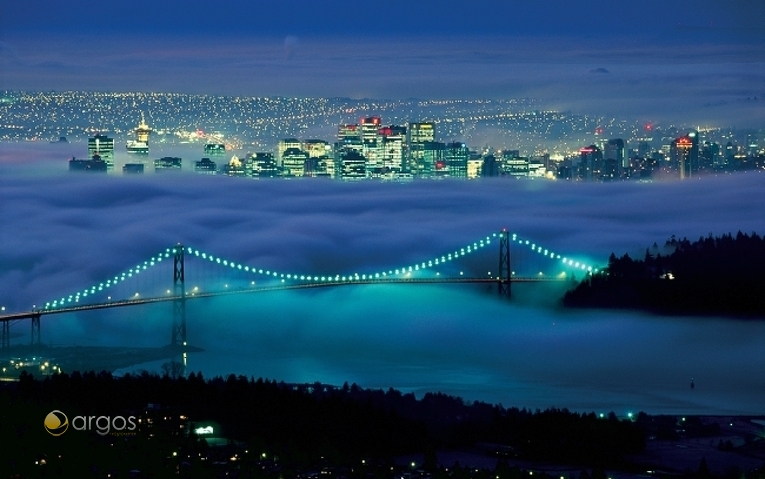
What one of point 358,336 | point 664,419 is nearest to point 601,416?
point 664,419

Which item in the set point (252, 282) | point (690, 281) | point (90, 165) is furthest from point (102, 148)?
point (690, 281)

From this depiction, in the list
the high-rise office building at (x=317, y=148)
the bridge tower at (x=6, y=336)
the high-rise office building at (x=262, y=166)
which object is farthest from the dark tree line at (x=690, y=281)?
the high-rise office building at (x=317, y=148)

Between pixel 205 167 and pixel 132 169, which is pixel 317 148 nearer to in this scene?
pixel 205 167

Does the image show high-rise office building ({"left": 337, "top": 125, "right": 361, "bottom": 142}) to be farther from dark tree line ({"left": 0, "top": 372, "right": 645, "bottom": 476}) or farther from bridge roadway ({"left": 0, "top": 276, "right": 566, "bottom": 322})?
dark tree line ({"left": 0, "top": 372, "right": 645, "bottom": 476})

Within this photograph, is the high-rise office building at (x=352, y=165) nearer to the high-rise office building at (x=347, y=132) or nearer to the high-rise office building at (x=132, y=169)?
the high-rise office building at (x=347, y=132)

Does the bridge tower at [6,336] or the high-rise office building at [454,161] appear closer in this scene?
the bridge tower at [6,336]

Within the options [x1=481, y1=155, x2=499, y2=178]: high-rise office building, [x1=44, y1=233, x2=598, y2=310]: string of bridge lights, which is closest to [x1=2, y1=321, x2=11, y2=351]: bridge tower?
[x1=44, y1=233, x2=598, y2=310]: string of bridge lights
